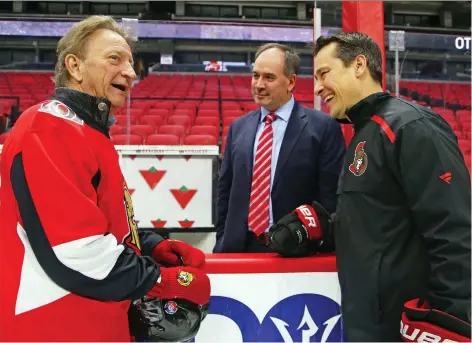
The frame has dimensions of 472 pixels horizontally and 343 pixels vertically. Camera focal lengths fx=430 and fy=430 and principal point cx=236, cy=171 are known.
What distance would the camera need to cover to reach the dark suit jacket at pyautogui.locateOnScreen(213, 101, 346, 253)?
5.39 feet

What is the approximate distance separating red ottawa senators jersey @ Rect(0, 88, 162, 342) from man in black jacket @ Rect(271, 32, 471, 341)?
0.51 meters

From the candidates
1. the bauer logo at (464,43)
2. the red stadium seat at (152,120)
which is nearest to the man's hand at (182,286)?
the red stadium seat at (152,120)

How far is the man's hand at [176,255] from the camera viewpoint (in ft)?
3.92

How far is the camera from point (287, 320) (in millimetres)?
1312

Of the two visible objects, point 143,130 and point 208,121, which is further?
point 208,121

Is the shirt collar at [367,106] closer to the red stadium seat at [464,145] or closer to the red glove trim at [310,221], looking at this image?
the red glove trim at [310,221]

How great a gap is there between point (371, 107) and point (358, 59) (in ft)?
0.50

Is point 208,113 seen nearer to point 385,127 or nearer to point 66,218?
point 385,127

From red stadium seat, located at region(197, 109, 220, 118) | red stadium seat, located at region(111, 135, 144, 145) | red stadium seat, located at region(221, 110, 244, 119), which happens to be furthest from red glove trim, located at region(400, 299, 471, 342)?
red stadium seat, located at region(197, 109, 220, 118)

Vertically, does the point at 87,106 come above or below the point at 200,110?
below

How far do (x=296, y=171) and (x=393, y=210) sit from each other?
2.11 feet

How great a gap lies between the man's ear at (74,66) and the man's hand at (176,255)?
50 centimetres

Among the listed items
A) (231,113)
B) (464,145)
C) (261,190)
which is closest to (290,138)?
(261,190)

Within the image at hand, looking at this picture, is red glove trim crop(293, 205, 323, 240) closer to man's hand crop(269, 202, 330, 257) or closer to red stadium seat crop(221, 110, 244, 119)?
man's hand crop(269, 202, 330, 257)
